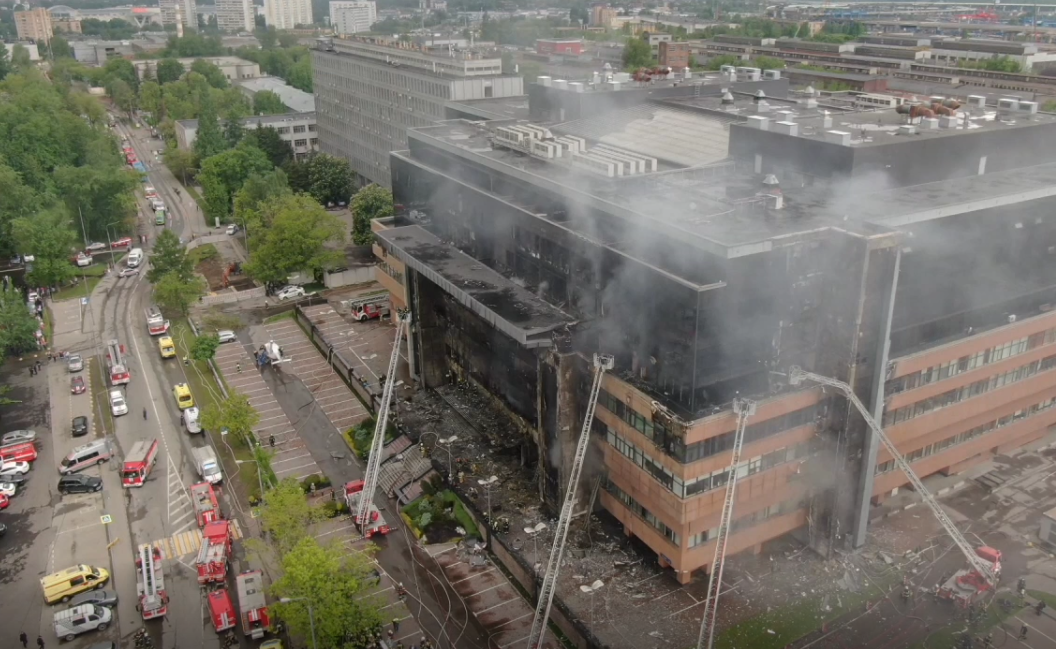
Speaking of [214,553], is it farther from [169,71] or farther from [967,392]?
[169,71]

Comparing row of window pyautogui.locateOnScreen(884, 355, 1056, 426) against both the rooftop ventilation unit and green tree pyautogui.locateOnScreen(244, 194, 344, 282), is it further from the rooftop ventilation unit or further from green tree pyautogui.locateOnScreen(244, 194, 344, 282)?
green tree pyautogui.locateOnScreen(244, 194, 344, 282)

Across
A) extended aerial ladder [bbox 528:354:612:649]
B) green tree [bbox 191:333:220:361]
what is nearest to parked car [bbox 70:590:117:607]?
extended aerial ladder [bbox 528:354:612:649]

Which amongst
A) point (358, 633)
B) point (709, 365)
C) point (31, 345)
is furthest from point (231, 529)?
point (31, 345)

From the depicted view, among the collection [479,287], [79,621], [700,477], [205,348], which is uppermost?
[479,287]

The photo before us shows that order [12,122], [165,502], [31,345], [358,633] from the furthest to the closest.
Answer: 1. [12,122]
2. [31,345]
3. [165,502]
4. [358,633]

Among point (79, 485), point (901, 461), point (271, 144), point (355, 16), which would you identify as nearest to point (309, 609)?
point (79, 485)

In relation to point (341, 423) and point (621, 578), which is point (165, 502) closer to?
point (341, 423)
